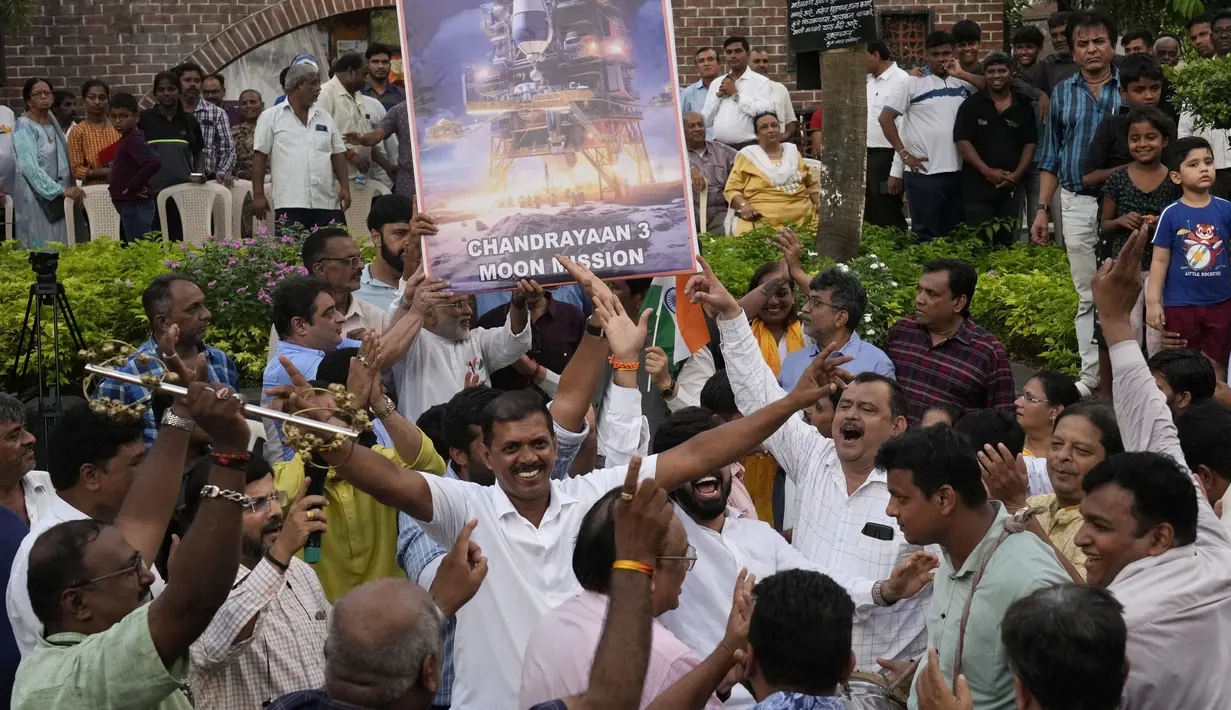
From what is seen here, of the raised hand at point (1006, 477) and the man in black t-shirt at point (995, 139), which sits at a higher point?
the man in black t-shirt at point (995, 139)

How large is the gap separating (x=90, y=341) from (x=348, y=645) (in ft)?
25.9

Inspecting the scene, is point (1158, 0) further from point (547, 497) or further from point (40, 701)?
point (40, 701)

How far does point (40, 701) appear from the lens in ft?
12.2

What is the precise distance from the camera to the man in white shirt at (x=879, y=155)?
13.8 metres

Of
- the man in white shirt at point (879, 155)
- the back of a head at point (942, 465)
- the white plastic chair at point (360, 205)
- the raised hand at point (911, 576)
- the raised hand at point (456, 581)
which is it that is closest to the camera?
the raised hand at point (456, 581)

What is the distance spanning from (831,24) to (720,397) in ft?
15.3

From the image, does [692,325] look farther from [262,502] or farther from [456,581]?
[456,581]

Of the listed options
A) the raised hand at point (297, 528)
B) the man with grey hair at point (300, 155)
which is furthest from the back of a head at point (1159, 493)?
the man with grey hair at point (300, 155)

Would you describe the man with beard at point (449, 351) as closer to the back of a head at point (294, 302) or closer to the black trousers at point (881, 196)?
the back of a head at point (294, 302)

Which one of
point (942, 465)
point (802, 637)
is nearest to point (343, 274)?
point (942, 465)

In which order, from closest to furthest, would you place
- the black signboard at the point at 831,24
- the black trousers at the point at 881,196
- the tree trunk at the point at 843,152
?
the black signboard at the point at 831,24 → the tree trunk at the point at 843,152 → the black trousers at the point at 881,196

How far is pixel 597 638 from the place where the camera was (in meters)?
4.04

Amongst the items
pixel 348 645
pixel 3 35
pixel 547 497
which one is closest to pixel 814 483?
pixel 547 497

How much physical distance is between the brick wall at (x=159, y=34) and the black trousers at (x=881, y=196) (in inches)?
A: 184
